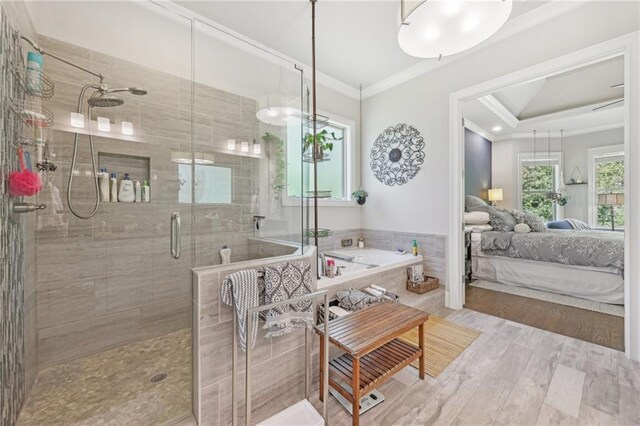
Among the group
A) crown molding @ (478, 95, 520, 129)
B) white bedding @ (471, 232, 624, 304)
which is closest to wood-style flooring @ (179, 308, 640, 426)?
white bedding @ (471, 232, 624, 304)

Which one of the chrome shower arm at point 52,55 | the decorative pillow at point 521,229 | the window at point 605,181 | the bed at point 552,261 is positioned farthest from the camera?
the window at point 605,181

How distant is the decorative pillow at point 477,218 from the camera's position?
13.9 feet

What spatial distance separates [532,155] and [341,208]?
5322 mm

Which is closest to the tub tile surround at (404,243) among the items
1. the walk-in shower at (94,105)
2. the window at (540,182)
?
the walk-in shower at (94,105)

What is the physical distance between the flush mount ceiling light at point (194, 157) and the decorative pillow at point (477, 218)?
12.6ft

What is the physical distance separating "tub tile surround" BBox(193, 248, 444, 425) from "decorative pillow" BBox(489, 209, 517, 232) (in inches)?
145

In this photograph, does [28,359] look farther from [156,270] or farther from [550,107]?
[550,107]

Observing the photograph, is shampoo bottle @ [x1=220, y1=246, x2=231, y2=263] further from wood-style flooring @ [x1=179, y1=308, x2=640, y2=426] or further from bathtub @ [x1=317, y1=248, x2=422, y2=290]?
wood-style flooring @ [x1=179, y1=308, x2=640, y2=426]

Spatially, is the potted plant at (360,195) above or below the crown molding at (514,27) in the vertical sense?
below

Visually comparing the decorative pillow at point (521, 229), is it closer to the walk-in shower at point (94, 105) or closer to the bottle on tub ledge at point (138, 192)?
the bottle on tub ledge at point (138, 192)

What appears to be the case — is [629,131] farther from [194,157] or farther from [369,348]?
[194,157]

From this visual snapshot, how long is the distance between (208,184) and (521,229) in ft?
14.5

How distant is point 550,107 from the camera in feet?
16.2

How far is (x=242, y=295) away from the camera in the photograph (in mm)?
1363
